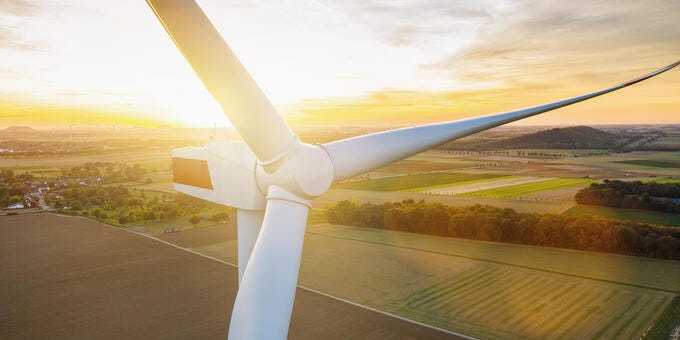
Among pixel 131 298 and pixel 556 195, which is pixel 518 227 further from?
pixel 131 298

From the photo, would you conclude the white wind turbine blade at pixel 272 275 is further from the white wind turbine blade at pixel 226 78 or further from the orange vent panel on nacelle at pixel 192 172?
the orange vent panel on nacelle at pixel 192 172

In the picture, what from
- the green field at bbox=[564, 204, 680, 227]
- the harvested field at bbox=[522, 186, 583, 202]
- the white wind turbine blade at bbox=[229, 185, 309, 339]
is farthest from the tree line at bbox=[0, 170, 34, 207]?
the green field at bbox=[564, 204, 680, 227]

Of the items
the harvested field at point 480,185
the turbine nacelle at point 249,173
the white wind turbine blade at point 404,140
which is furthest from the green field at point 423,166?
the turbine nacelle at point 249,173

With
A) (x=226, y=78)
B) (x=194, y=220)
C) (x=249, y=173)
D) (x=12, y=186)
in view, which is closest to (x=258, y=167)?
(x=249, y=173)

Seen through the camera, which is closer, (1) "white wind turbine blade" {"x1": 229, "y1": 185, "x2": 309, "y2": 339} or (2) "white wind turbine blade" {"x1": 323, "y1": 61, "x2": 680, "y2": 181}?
(1) "white wind turbine blade" {"x1": 229, "y1": 185, "x2": 309, "y2": 339}

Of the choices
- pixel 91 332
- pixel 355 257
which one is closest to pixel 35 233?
pixel 91 332

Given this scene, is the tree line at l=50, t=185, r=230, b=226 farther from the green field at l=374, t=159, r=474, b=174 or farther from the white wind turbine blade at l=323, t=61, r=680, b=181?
the white wind turbine blade at l=323, t=61, r=680, b=181

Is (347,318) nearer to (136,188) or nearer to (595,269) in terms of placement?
(595,269)
